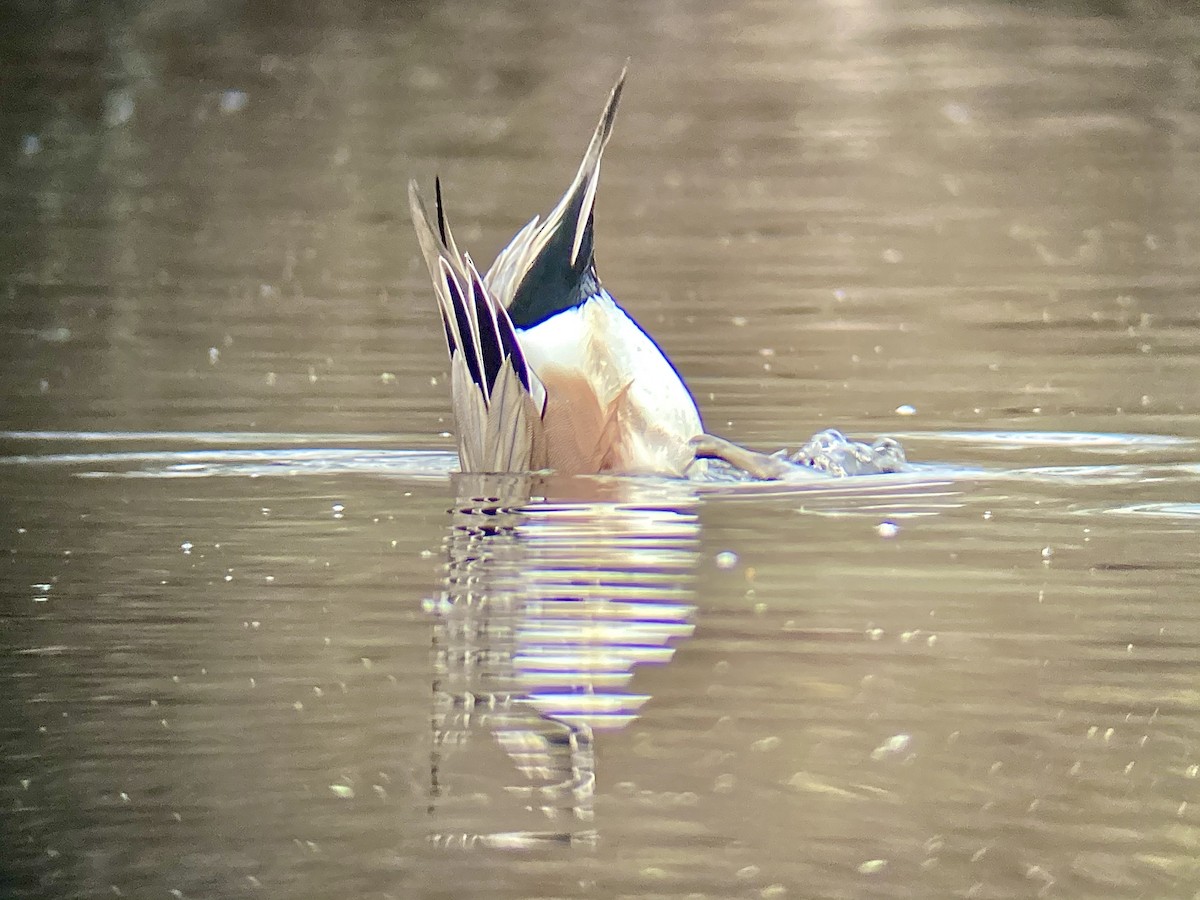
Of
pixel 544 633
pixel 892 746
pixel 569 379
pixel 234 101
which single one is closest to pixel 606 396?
pixel 569 379

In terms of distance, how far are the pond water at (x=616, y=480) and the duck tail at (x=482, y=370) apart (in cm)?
4

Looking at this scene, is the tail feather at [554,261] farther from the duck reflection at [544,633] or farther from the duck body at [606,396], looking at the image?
the duck reflection at [544,633]

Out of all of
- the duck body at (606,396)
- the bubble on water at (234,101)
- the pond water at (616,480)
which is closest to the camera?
the pond water at (616,480)

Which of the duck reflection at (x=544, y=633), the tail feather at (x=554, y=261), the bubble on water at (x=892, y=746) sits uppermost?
the tail feather at (x=554, y=261)

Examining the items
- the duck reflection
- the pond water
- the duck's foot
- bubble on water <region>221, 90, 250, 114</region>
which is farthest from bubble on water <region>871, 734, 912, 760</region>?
bubble on water <region>221, 90, 250, 114</region>

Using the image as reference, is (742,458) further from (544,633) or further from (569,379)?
(544,633)

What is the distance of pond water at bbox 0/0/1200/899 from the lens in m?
1.02

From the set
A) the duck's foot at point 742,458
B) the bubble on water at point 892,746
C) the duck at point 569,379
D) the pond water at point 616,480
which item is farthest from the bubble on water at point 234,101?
the bubble on water at point 892,746

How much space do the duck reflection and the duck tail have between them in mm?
33

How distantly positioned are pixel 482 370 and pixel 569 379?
11 cm

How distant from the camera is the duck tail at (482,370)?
140 cm

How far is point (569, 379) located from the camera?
1.50 meters

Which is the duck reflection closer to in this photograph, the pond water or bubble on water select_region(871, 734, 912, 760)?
the pond water

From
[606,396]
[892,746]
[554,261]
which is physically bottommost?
[892,746]
